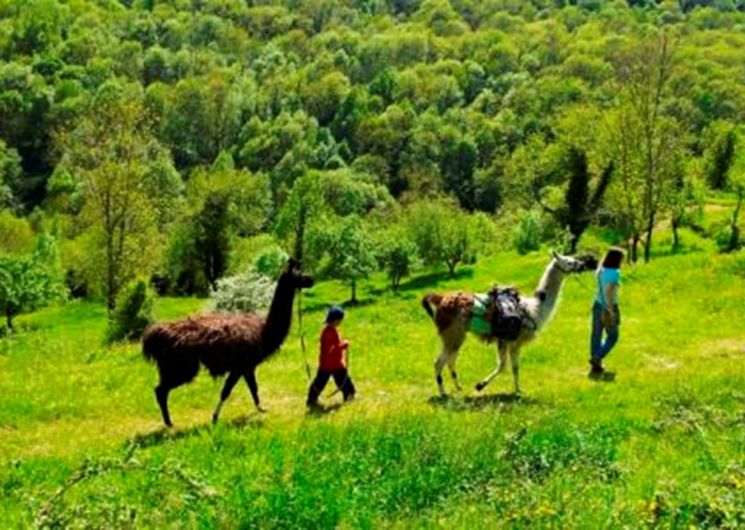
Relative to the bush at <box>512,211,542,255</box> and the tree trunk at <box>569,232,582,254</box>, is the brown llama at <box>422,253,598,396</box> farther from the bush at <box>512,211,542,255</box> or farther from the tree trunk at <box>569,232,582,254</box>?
the bush at <box>512,211,542,255</box>

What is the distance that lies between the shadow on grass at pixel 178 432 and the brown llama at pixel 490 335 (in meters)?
4.15

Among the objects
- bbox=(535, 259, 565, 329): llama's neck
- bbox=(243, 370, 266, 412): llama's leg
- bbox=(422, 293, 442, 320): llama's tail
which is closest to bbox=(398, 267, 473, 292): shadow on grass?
bbox=(535, 259, 565, 329): llama's neck

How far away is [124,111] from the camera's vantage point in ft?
182

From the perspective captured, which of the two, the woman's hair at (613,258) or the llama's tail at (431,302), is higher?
the woman's hair at (613,258)

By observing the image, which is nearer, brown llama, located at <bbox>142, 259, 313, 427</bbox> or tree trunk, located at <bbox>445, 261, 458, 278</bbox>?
brown llama, located at <bbox>142, 259, 313, 427</bbox>

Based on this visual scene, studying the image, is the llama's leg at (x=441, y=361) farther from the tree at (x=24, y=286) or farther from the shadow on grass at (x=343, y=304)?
the tree at (x=24, y=286)

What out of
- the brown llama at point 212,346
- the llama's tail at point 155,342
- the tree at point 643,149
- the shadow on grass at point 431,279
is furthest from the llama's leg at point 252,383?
the shadow on grass at point 431,279

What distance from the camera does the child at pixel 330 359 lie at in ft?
60.3

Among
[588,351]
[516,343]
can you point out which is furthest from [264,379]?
[588,351]

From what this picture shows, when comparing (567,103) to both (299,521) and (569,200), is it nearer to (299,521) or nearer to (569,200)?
(569,200)

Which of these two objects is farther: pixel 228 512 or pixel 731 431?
pixel 731 431

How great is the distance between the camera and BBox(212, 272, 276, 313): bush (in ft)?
120

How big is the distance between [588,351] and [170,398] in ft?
36.6

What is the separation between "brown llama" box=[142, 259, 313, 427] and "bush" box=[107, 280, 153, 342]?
25264 mm
